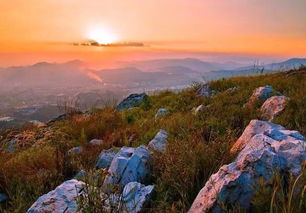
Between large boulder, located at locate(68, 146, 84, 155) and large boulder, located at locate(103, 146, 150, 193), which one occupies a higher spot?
large boulder, located at locate(103, 146, 150, 193)

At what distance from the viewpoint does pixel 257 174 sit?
12.1 feet

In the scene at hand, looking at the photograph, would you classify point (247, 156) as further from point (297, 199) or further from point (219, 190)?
point (297, 199)

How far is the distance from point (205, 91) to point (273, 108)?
5.50 metres

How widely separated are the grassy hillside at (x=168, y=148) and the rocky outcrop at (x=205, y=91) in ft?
2.93

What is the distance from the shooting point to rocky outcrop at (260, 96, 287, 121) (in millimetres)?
7549

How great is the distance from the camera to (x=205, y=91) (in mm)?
13281

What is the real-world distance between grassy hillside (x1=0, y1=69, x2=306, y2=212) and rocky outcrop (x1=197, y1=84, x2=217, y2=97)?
2.93 ft

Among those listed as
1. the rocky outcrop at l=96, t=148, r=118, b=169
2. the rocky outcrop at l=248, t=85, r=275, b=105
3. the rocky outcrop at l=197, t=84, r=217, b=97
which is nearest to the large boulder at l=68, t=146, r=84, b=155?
the rocky outcrop at l=96, t=148, r=118, b=169

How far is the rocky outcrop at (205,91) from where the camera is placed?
12.8 m

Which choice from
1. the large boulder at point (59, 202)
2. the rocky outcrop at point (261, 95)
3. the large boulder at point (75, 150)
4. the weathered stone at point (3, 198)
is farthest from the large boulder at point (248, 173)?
the rocky outcrop at point (261, 95)

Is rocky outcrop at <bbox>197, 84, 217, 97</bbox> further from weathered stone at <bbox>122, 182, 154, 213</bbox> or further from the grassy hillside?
weathered stone at <bbox>122, 182, 154, 213</bbox>

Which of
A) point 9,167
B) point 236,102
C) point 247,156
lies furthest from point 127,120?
point 247,156

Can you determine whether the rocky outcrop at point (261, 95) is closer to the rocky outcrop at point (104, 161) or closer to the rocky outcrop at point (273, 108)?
the rocky outcrop at point (273, 108)

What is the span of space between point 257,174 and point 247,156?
0.95ft
